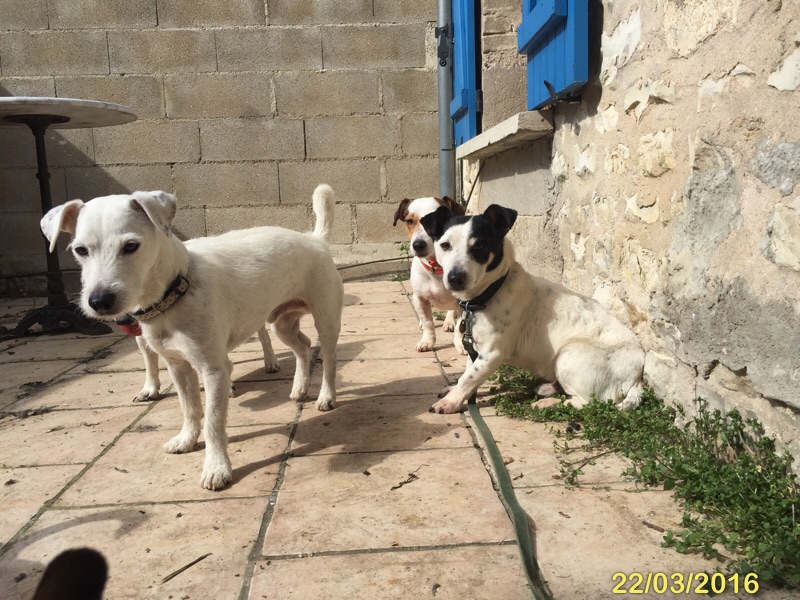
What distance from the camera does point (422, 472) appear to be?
2.63m

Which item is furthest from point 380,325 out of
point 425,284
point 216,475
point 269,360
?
point 216,475

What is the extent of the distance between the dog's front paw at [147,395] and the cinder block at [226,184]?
4.34m

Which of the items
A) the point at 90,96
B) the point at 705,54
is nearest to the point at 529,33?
the point at 705,54

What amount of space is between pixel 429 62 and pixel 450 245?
507 cm

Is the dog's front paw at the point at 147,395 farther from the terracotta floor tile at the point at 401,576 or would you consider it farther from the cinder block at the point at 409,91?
the cinder block at the point at 409,91

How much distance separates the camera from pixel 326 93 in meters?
7.61

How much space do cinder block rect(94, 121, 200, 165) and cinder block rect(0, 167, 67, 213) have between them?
0.63 metres

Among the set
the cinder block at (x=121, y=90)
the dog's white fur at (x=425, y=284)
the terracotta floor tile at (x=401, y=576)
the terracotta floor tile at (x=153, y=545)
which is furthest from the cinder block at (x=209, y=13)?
the terracotta floor tile at (x=401, y=576)

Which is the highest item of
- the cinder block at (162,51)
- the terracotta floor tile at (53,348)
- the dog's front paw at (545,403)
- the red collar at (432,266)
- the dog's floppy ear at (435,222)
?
the cinder block at (162,51)

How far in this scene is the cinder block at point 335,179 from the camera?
7.74 metres

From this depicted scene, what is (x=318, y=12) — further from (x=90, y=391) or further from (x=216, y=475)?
(x=216, y=475)

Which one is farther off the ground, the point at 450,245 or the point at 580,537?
the point at 450,245

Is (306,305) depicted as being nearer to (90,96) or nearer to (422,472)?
(422,472)

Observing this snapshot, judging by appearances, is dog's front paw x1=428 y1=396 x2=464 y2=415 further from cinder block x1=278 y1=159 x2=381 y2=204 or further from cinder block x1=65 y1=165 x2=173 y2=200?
cinder block x1=65 y1=165 x2=173 y2=200
